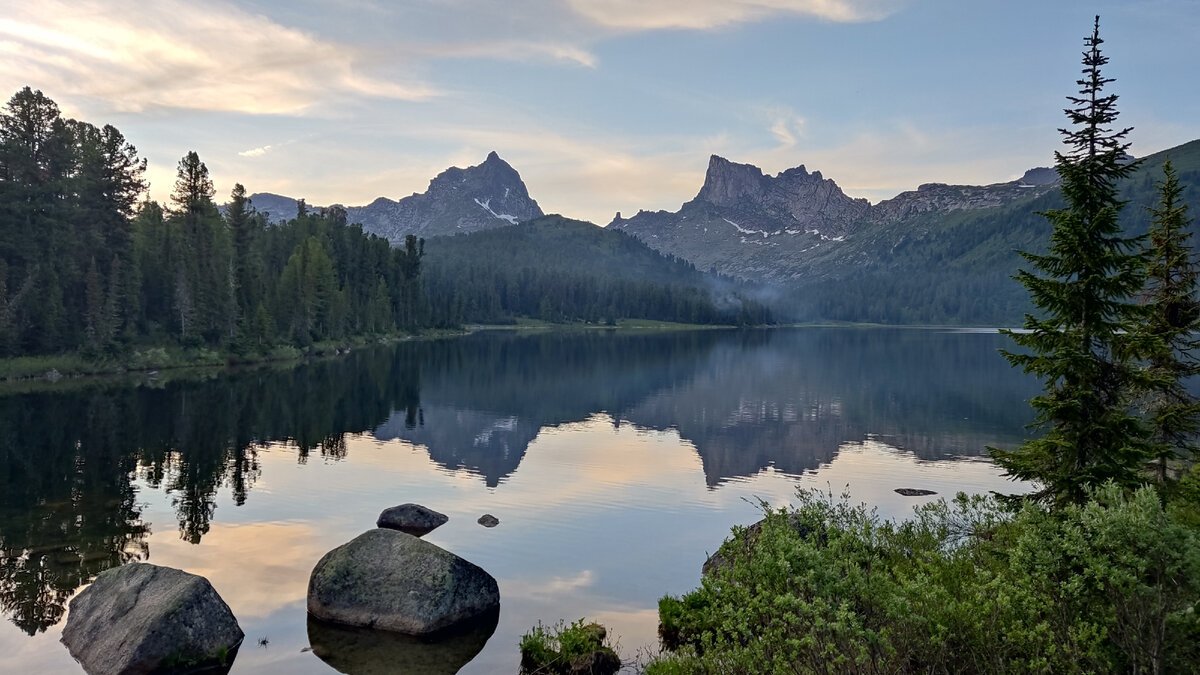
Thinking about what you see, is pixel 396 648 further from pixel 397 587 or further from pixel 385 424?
pixel 385 424

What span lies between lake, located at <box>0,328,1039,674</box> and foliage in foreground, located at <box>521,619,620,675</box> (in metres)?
0.85

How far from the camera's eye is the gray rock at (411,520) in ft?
112

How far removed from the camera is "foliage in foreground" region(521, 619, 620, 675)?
2008cm

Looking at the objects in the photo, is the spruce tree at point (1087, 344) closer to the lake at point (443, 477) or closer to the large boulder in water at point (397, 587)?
the lake at point (443, 477)

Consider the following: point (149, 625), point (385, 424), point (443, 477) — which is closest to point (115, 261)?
point (385, 424)

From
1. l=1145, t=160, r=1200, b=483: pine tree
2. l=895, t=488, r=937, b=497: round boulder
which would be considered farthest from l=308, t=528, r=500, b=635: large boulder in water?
l=895, t=488, r=937, b=497: round boulder

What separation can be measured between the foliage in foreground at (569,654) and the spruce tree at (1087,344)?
14.0 m

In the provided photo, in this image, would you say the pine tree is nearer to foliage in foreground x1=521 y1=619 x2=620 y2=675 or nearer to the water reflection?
foliage in foreground x1=521 y1=619 x2=620 y2=675

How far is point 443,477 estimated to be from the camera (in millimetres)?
47219

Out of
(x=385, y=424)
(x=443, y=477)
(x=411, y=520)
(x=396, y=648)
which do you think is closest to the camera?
(x=396, y=648)

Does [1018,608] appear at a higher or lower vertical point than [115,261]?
lower

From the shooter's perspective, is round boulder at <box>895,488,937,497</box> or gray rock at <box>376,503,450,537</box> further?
round boulder at <box>895,488,937,497</box>

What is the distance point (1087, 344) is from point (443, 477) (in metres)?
36.5

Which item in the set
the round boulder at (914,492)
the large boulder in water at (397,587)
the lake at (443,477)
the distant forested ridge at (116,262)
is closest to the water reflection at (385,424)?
the lake at (443,477)
